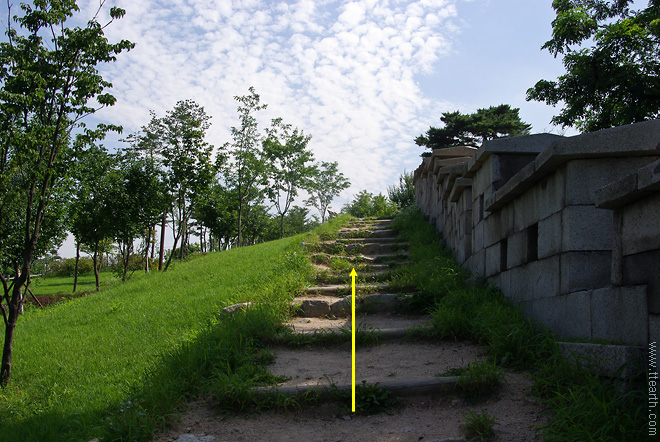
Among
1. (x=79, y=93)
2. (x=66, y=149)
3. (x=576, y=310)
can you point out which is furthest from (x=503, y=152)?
(x=66, y=149)

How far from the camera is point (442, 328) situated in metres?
4.24

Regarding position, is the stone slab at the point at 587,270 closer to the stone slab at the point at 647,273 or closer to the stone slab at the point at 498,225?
the stone slab at the point at 647,273

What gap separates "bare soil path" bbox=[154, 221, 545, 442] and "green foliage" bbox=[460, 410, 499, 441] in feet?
0.13

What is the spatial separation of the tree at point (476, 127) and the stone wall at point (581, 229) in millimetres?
22128

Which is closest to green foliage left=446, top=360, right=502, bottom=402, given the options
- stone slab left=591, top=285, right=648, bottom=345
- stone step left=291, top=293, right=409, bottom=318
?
stone slab left=591, top=285, right=648, bottom=345

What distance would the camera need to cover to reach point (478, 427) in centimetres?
263

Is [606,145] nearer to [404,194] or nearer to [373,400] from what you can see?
[373,400]

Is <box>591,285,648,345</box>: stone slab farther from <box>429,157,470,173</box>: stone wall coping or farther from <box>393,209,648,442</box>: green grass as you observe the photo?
<box>429,157,470,173</box>: stone wall coping

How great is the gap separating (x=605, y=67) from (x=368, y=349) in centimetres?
1170

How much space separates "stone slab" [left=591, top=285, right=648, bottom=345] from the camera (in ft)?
7.85

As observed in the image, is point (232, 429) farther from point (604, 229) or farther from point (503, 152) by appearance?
point (503, 152)

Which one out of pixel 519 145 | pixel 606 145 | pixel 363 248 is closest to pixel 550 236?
pixel 606 145

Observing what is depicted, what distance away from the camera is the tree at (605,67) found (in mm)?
11492

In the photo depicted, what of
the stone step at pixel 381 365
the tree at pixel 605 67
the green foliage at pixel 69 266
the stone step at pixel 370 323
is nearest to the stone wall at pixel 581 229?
the stone step at pixel 381 365
